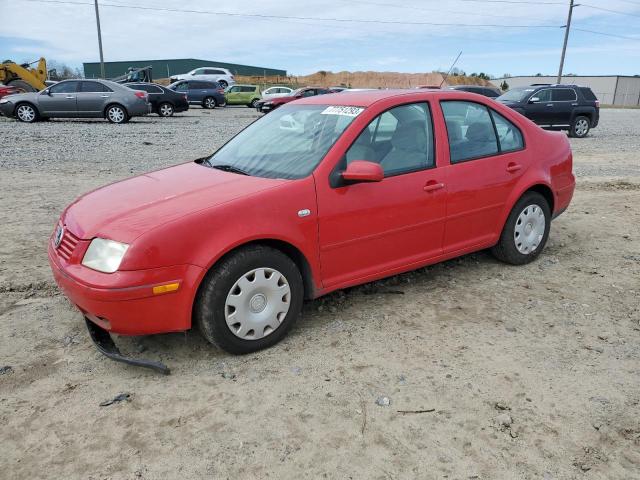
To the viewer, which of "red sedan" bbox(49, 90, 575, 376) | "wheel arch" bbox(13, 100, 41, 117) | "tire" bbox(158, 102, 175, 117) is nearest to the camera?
"red sedan" bbox(49, 90, 575, 376)

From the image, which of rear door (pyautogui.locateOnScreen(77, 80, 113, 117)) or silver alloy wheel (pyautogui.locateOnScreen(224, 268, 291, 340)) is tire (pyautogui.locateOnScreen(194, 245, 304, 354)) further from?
rear door (pyautogui.locateOnScreen(77, 80, 113, 117))

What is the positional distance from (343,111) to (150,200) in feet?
5.06

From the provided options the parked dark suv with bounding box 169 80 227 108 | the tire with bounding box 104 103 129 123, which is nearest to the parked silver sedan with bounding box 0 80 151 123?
the tire with bounding box 104 103 129 123

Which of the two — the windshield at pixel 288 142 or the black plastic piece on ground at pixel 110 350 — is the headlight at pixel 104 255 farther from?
the windshield at pixel 288 142

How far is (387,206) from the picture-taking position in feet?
12.1

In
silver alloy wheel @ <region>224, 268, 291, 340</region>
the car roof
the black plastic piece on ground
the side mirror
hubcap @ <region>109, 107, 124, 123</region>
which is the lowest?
the black plastic piece on ground

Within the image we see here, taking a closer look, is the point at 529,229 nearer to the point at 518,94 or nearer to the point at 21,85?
the point at 518,94

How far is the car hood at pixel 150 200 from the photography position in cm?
305

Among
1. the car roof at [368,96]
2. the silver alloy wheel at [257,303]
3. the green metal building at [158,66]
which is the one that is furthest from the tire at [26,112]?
the green metal building at [158,66]

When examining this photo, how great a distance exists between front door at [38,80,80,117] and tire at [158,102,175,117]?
17.1 feet

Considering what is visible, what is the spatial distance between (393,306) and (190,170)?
1.89m

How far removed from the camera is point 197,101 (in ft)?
93.7

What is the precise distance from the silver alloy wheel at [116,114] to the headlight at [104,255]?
15.6 metres

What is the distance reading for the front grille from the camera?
3166 millimetres
